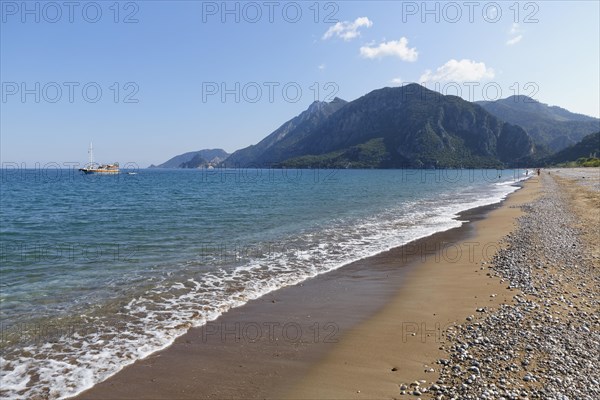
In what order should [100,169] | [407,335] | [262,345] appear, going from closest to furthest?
[262,345] → [407,335] → [100,169]

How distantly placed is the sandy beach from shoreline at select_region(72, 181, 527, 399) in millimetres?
28

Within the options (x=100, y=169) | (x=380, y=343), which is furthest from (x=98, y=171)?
(x=380, y=343)

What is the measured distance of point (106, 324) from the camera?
32.3 feet

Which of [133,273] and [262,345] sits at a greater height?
[133,273]

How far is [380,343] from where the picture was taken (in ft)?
28.3

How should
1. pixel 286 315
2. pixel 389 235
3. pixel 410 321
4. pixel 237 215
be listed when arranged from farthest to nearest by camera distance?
pixel 237 215
pixel 389 235
pixel 286 315
pixel 410 321

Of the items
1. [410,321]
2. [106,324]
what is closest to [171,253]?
[106,324]

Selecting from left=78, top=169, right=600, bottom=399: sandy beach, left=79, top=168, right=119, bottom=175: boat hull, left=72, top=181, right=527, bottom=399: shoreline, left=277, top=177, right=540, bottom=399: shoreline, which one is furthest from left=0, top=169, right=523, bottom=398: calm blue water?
left=79, top=168, right=119, bottom=175: boat hull

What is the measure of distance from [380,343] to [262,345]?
9.04 ft

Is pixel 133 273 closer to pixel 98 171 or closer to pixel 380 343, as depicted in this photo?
pixel 380 343

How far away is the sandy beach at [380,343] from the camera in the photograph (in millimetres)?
6648

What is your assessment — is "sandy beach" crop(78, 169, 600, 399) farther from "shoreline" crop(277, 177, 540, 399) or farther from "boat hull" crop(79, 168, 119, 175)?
"boat hull" crop(79, 168, 119, 175)

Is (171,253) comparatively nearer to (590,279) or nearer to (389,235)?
(389,235)

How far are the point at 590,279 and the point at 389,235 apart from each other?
11.9m
